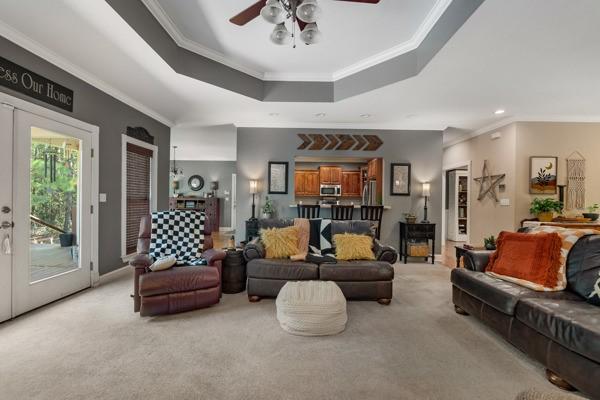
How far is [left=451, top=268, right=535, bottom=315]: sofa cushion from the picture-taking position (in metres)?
2.16

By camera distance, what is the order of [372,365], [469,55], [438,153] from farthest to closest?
[438,153]
[469,55]
[372,365]

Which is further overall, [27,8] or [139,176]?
[139,176]

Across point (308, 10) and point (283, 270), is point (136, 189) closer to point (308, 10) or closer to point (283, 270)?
point (283, 270)

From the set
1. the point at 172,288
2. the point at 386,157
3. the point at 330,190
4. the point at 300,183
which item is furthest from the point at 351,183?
the point at 172,288

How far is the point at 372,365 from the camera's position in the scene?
6.40 feet

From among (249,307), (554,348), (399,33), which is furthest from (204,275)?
(399,33)

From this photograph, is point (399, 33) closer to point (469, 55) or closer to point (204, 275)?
point (469, 55)

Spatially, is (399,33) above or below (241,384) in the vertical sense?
above

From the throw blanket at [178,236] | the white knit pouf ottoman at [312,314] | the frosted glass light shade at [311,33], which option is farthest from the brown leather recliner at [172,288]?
the frosted glass light shade at [311,33]

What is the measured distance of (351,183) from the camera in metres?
7.27

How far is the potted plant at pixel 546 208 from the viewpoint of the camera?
445 cm

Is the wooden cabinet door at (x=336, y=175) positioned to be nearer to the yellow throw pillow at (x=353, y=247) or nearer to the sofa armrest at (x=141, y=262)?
the yellow throw pillow at (x=353, y=247)

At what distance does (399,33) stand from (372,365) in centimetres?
325

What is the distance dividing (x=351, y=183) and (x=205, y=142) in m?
4.05
